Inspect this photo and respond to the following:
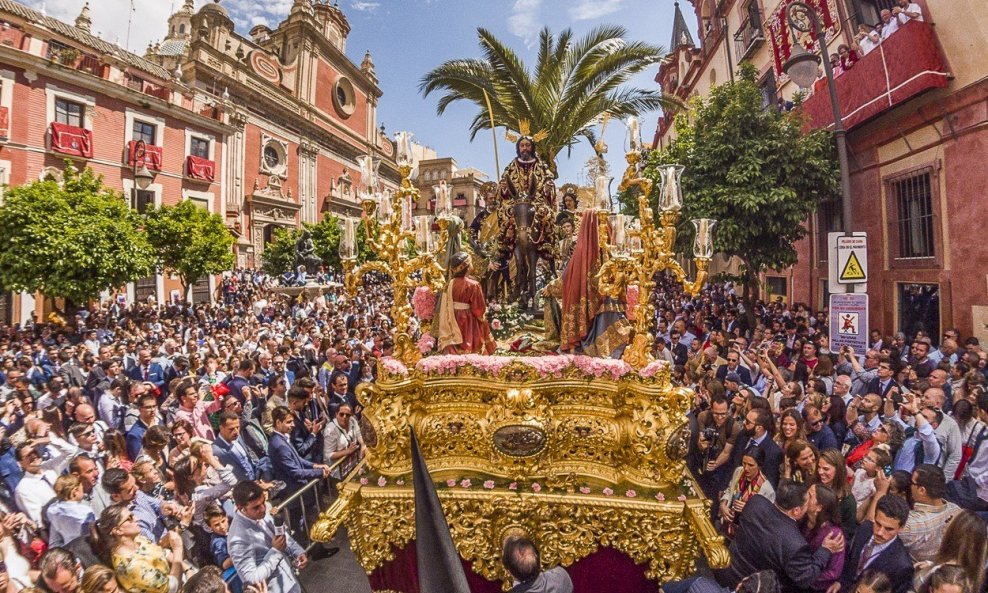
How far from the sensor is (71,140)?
20953mm

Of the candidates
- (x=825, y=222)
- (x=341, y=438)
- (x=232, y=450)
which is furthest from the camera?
(x=825, y=222)

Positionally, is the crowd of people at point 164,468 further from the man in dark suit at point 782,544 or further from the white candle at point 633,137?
the white candle at point 633,137

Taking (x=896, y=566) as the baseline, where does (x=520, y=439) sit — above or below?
above

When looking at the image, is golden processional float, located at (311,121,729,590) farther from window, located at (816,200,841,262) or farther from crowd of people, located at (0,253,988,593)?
window, located at (816,200,841,262)

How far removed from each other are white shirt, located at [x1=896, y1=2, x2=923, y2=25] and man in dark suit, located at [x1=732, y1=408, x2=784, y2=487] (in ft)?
34.0

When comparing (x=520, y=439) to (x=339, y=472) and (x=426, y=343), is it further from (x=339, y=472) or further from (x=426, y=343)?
(x=339, y=472)

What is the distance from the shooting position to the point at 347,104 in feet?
153

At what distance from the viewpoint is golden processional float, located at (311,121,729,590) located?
420 centimetres

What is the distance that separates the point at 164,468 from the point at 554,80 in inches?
329

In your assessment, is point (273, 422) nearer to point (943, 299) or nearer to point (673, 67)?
point (943, 299)

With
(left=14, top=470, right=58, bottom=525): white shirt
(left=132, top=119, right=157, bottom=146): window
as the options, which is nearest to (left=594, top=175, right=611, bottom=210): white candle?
(left=14, top=470, right=58, bottom=525): white shirt

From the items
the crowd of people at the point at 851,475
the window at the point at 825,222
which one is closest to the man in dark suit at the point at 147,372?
the crowd of people at the point at 851,475

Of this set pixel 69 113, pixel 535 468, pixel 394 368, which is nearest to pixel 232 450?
pixel 394 368

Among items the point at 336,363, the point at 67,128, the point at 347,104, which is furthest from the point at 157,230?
the point at 347,104
